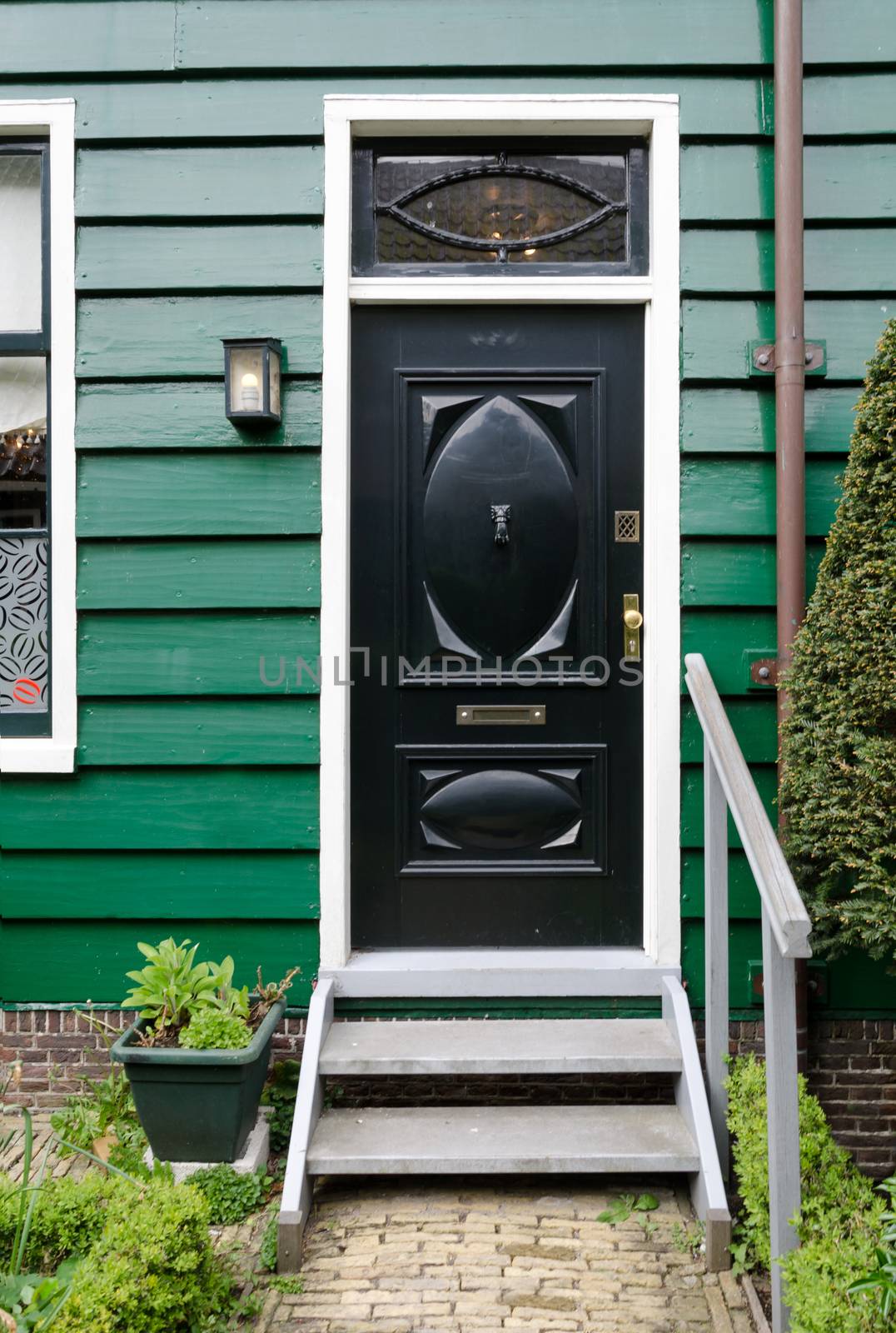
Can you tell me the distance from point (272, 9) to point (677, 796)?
279 centimetres

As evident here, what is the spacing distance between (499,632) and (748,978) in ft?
4.41

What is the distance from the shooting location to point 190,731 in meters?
3.08

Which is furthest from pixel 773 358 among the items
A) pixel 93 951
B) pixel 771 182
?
pixel 93 951

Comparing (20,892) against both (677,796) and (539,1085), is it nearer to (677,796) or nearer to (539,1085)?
(539,1085)

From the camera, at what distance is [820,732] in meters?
2.53

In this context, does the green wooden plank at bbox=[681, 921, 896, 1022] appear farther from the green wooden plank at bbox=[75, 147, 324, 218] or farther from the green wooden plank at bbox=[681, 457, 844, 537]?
the green wooden plank at bbox=[75, 147, 324, 218]

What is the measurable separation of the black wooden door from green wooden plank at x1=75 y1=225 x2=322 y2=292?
0.89 ft

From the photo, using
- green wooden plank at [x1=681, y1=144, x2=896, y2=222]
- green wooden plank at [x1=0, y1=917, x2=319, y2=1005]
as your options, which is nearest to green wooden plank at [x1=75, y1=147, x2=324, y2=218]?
green wooden plank at [x1=681, y1=144, x2=896, y2=222]

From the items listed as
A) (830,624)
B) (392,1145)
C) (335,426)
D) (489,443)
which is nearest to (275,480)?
(335,426)

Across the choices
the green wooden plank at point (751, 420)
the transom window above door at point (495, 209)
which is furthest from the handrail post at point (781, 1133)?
the transom window above door at point (495, 209)

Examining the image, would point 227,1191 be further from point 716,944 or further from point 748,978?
point 748,978

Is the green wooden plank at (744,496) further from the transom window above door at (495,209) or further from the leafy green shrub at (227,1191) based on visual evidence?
the leafy green shrub at (227,1191)

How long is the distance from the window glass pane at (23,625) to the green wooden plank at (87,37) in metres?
1.45

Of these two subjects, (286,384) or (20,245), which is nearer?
(286,384)
